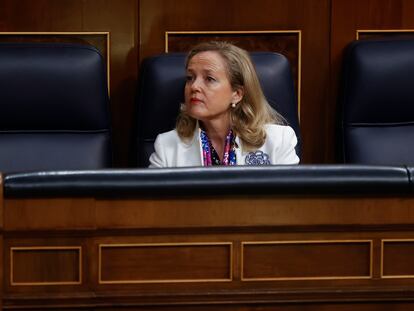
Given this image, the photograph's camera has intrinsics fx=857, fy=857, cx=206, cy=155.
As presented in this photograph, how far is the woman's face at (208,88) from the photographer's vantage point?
156 cm

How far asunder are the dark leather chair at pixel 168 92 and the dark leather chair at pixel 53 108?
71 mm

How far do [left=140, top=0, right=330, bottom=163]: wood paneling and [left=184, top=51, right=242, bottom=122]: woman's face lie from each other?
0.21 meters

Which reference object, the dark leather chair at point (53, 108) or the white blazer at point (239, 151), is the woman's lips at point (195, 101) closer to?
the white blazer at point (239, 151)

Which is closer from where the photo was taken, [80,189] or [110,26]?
[80,189]

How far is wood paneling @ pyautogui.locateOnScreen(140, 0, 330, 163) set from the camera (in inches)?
70.0

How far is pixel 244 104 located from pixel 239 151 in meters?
0.09

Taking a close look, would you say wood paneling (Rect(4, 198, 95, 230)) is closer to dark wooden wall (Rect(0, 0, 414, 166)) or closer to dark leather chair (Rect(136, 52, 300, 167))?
dark leather chair (Rect(136, 52, 300, 167))

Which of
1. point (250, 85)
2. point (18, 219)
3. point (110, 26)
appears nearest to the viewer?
point (18, 219)

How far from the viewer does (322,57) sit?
1817mm

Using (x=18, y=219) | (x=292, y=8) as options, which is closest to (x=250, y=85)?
(x=292, y=8)

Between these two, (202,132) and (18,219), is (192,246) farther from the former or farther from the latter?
(202,132)

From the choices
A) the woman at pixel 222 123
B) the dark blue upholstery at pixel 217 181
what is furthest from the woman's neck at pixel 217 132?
the dark blue upholstery at pixel 217 181

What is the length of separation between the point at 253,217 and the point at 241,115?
0.62 meters

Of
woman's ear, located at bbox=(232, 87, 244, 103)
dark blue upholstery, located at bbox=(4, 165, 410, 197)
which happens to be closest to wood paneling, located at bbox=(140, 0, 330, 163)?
woman's ear, located at bbox=(232, 87, 244, 103)
